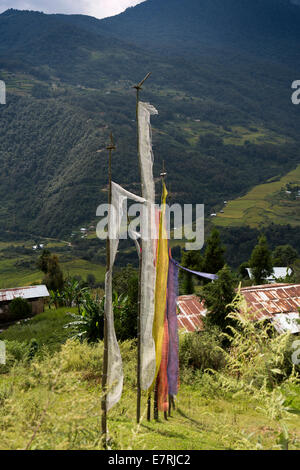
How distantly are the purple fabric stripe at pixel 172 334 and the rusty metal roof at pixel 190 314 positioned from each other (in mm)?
5557

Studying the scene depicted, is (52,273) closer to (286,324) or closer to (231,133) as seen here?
(286,324)

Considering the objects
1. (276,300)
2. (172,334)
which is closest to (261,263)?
(276,300)

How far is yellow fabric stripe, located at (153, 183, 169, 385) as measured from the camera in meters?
5.78

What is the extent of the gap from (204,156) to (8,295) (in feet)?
355

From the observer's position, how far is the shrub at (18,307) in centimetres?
2062

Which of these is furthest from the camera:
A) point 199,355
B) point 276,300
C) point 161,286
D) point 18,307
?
point 18,307

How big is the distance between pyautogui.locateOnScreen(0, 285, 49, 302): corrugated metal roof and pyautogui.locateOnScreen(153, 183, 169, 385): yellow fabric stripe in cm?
1703

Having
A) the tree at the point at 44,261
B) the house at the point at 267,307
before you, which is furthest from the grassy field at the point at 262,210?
the house at the point at 267,307

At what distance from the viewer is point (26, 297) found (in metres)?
21.2

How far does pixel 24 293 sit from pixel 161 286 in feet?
57.5

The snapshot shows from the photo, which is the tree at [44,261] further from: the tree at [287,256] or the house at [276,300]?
the tree at [287,256]

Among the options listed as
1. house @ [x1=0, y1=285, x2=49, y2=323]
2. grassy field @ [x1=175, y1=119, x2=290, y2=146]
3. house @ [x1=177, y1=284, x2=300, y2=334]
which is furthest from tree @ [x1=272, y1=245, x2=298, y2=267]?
grassy field @ [x1=175, y1=119, x2=290, y2=146]

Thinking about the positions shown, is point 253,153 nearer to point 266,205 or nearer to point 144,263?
point 266,205

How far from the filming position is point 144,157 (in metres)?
5.46
